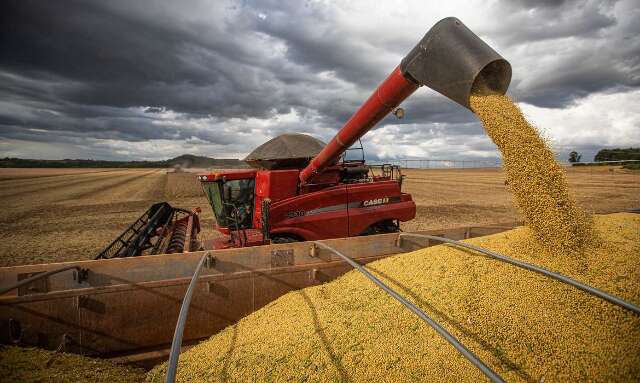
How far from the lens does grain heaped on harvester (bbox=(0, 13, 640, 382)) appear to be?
7.44 ft

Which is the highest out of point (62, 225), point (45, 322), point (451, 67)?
point (451, 67)

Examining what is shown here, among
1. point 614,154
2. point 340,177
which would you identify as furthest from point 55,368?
point 614,154

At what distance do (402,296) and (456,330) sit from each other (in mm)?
625

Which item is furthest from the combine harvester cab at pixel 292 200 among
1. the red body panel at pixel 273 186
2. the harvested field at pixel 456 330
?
the harvested field at pixel 456 330

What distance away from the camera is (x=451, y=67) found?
3.31 m

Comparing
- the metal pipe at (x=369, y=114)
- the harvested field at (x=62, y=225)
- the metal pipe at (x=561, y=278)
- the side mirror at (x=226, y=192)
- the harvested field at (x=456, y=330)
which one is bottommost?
the harvested field at (x=62, y=225)

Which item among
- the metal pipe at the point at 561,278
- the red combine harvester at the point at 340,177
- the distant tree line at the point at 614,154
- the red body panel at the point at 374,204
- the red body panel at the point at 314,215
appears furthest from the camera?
the distant tree line at the point at 614,154

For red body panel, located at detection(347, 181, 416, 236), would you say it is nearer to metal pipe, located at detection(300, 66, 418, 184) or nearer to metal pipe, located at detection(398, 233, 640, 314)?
metal pipe, located at detection(300, 66, 418, 184)

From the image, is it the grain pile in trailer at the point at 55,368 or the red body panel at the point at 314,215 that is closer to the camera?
the grain pile in trailer at the point at 55,368

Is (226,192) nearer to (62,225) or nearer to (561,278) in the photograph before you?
(561,278)

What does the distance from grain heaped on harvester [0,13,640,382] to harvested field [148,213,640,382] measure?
0.01m

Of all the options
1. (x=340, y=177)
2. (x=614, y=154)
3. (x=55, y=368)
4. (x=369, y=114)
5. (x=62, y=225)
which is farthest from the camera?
(x=614, y=154)

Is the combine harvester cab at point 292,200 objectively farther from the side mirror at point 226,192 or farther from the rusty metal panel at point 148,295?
the rusty metal panel at point 148,295

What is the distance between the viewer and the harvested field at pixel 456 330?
7.17 ft
